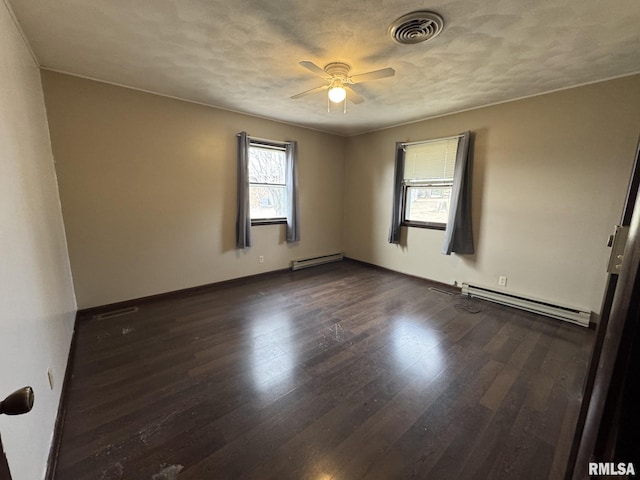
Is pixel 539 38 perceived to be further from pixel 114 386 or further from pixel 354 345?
pixel 114 386

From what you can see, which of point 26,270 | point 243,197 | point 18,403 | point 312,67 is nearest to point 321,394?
point 18,403

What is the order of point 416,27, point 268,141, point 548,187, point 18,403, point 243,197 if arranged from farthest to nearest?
point 268,141, point 243,197, point 548,187, point 416,27, point 18,403

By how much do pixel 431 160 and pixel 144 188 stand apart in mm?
3831

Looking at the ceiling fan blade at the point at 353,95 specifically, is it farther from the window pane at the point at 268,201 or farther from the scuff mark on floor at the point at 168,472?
the scuff mark on floor at the point at 168,472

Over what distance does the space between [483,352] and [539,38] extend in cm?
246

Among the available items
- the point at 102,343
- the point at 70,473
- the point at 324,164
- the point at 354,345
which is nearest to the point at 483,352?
the point at 354,345

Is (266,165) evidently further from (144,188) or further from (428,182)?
(428,182)

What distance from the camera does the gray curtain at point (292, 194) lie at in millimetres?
4234

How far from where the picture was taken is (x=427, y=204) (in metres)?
4.07

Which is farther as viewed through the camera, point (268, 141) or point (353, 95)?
point (268, 141)

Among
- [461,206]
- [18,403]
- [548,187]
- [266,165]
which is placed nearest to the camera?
[18,403]

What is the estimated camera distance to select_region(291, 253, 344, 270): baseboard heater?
4684 mm

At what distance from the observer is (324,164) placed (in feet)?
16.0

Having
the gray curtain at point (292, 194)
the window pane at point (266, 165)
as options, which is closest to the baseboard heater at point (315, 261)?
the gray curtain at point (292, 194)
